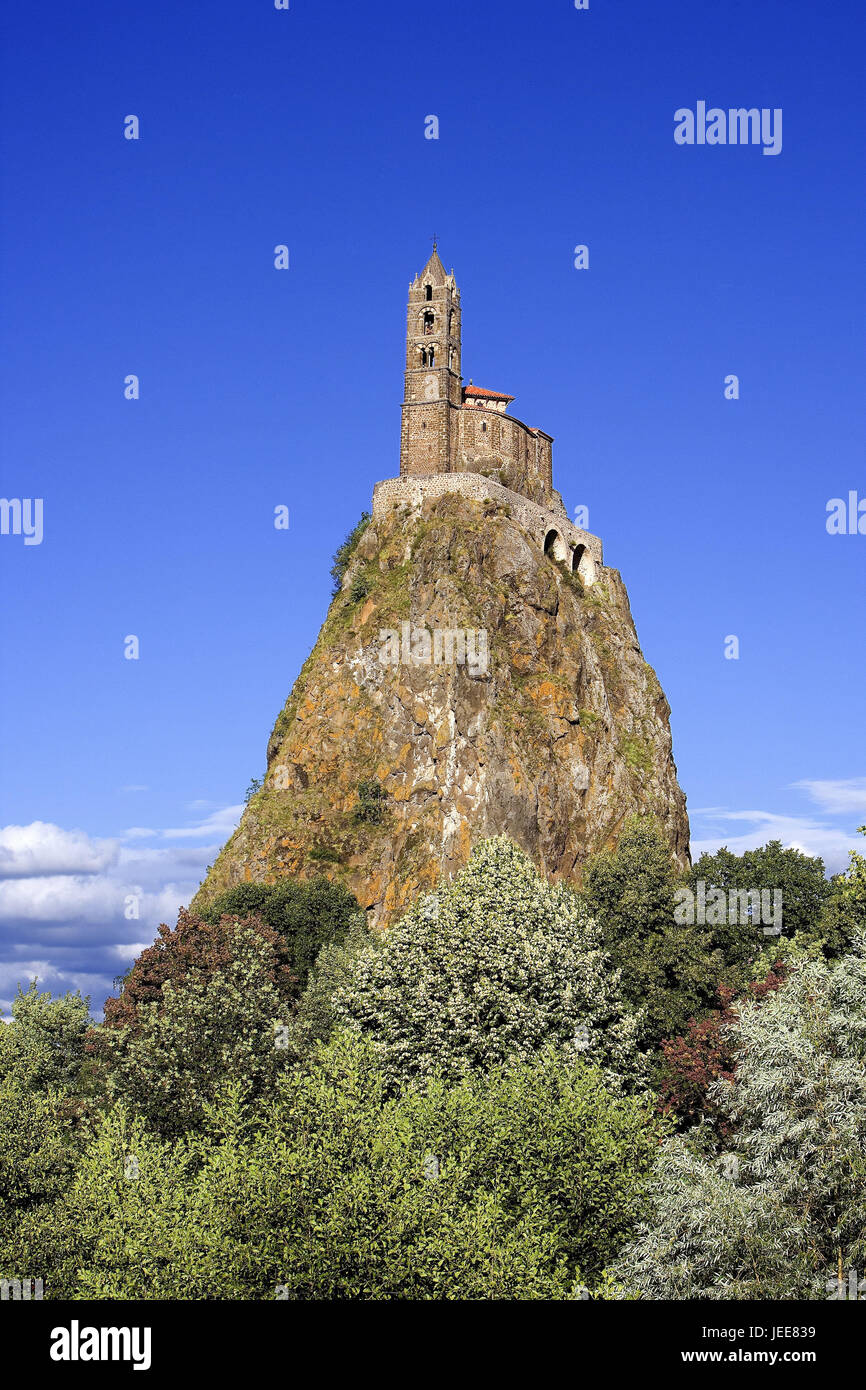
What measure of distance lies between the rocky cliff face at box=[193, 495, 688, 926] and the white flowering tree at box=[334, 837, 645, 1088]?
5230 centimetres

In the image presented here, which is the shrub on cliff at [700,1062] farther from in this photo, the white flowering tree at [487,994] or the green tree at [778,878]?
the green tree at [778,878]

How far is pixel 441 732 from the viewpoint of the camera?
108500mm

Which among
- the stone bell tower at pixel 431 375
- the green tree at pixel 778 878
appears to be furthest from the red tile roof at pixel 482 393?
the green tree at pixel 778 878

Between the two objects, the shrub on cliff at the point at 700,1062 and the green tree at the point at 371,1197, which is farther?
the shrub on cliff at the point at 700,1062

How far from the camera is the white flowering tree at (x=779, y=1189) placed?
100ft

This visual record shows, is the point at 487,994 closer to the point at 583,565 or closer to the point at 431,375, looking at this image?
the point at 431,375

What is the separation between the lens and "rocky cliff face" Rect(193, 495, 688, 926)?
106500 millimetres

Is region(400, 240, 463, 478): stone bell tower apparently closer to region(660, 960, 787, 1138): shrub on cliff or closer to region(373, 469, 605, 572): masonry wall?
region(373, 469, 605, 572): masonry wall

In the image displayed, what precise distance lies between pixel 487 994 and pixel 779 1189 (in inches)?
614

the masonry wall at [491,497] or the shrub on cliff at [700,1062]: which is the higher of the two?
the masonry wall at [491,497]

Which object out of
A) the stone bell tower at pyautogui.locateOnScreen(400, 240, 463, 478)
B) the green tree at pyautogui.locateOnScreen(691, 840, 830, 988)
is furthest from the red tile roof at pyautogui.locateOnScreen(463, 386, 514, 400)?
the green tree at pyautogui.locateOnScreen(691, 840, 830, 988)

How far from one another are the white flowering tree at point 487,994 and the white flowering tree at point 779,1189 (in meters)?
9.23
